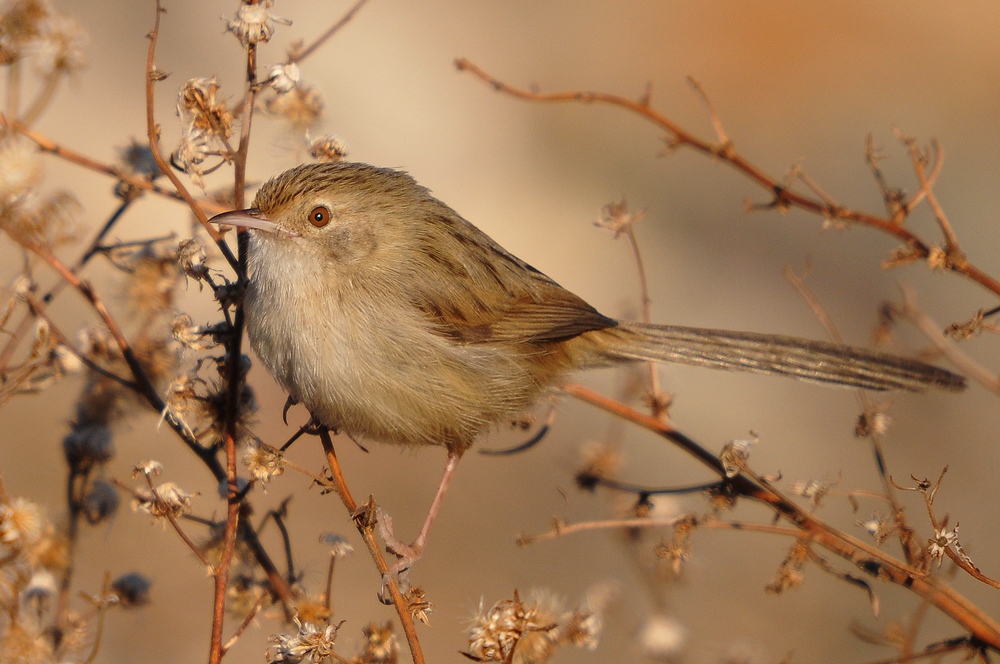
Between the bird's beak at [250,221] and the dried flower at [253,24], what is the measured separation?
0.68 m

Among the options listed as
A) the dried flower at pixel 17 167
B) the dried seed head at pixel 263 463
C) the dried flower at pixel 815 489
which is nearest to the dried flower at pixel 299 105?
the dried flower at pixel 17 167

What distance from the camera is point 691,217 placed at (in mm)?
9836

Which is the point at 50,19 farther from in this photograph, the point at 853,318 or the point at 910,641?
the point at 853,318

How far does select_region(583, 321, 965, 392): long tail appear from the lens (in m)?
3.68

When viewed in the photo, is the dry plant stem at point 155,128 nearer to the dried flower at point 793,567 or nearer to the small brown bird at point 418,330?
the small brown bird at point 418,330

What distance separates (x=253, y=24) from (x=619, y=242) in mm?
7362

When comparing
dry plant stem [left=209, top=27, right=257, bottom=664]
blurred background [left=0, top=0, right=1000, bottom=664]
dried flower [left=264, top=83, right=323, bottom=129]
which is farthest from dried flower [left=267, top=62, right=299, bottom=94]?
blurred background [left=0, top=0, right=1000, bottom=664]

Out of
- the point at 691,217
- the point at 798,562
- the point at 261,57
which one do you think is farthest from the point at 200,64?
the point at 798,562

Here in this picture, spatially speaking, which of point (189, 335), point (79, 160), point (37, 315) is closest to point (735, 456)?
point (189, 335)

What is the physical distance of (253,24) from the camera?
8.95 ft

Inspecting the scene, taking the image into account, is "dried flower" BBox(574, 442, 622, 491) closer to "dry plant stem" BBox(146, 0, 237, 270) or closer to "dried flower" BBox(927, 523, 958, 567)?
"dried flower" BBox(927, 523, 958, 567)

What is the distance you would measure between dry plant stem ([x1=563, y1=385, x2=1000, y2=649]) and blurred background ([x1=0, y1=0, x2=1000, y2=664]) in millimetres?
2619

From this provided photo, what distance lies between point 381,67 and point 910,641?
859cm

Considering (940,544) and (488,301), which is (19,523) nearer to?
(488,301)
